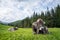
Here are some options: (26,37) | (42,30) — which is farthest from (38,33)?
(26,37)

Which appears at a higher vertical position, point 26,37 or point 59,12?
point 59,12

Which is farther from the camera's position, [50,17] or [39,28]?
[50,17]

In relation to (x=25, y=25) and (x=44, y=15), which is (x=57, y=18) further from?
(x=25, y=25)

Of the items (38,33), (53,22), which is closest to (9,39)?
(38,33)

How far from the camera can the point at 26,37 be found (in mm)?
7496

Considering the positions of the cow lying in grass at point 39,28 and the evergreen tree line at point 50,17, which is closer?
the cow lying in grass at point 39,28

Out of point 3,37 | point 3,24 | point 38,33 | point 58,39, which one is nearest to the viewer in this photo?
point 58,39

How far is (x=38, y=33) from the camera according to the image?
337 inches

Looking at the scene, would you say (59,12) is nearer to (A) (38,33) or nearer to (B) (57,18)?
(B) (57,18)

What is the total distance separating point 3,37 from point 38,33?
209cm

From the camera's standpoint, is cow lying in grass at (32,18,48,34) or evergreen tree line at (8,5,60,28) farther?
evergreen tree line at (8,5,60,28)

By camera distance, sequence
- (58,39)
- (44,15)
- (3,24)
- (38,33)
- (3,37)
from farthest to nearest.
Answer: (44,15) < (3,24) < (38,33) < (3,37) < (58,39)

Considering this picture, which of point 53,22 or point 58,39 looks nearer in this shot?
point 58,39

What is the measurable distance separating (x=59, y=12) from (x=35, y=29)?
15.9ft
